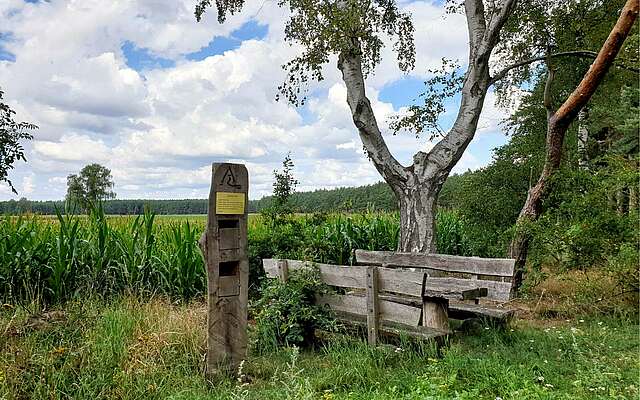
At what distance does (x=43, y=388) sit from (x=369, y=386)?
8.19 ft

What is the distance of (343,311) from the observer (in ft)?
18.3

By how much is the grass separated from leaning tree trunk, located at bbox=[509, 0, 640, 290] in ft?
10.2

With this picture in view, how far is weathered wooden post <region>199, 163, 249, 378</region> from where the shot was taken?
14.8 feet

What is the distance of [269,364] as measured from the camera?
4.90 metres

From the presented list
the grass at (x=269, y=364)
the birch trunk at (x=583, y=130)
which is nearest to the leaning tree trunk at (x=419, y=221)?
the grass at (x=269, y=364)

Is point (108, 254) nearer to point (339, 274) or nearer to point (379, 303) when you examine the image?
point (339, 274)

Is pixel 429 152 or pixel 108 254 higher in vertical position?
pixel 429 152

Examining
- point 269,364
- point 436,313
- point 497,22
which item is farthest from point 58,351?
point 497,22

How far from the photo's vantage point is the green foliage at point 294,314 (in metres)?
5.40

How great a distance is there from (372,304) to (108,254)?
3.42 metres

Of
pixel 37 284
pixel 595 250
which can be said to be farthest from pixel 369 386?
pixel 595 250

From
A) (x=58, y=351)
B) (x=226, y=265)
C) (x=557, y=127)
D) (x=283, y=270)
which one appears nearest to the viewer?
(x=58, y=351)

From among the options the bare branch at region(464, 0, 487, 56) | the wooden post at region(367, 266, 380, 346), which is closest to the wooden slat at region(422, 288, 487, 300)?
the wooden post at region(367, 266, 380, 346)

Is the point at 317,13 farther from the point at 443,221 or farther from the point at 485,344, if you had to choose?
the point at 443,221
